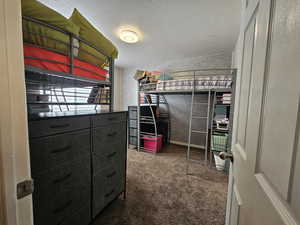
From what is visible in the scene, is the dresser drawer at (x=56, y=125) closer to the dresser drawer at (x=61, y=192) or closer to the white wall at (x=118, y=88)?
the dresser drawer at (x=61, y=192)

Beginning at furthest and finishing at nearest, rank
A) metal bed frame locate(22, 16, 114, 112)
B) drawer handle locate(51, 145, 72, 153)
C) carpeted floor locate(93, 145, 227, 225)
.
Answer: carpeted floor locate(93, 145, 227, 225)
metal bed frame locate(22, 16, 114, 112)
drawer handle locate(51, 145, 72, 153)

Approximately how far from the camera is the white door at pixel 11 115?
369 mm

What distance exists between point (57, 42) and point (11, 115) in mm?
855

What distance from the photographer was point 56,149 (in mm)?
859

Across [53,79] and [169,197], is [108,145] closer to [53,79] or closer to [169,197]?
[53,79]

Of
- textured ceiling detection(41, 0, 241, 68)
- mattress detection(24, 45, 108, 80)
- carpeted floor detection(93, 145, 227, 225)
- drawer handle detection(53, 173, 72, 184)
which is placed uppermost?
textured ceiling detection(41, 0, 241, 68)

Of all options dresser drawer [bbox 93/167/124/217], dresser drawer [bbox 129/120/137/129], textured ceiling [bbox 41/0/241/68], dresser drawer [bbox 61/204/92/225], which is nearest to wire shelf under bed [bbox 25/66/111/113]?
dresser drawer [bbox 93/167/124/217]

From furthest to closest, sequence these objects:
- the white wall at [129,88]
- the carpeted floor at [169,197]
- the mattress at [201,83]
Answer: the white wall at [129,88] → the mattress at [201,83] → the carpeted floor at [169,197]

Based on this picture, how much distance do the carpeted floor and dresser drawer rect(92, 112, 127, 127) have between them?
1.01m

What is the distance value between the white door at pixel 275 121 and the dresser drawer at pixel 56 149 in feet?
3.56

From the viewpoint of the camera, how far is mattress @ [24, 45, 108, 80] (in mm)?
854

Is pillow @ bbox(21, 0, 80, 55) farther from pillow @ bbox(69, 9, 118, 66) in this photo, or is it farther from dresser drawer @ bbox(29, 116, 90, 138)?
dresser drawer @ bbox(29, 116, 90, 138)

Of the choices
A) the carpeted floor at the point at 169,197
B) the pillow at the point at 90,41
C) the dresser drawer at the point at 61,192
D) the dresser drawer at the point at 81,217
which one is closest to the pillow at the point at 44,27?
the pillow at the point at 90,41

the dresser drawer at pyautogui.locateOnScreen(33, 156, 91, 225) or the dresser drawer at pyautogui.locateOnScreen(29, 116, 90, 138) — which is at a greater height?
the dresser drawer at pyautogui.locateOnScreen(29, 116, 90, 138)
